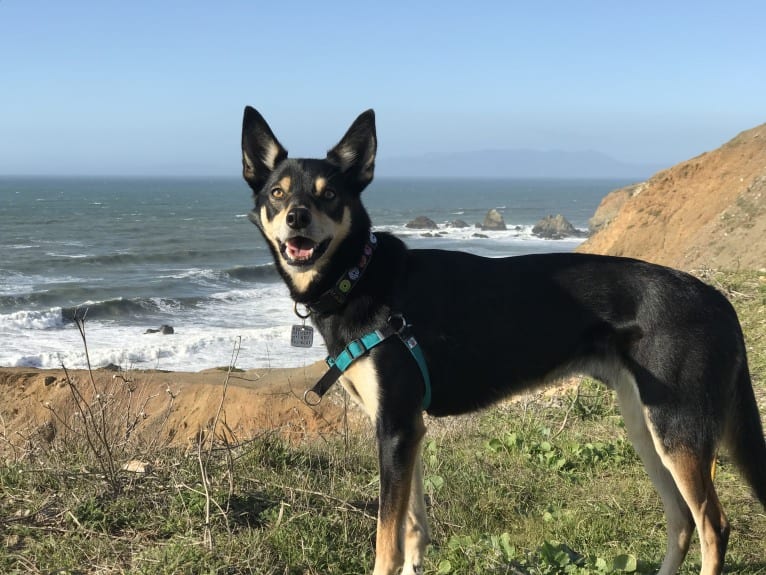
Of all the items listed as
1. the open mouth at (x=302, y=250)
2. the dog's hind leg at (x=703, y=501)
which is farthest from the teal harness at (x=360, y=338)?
the dog's hind leg at (x=703, y=501)

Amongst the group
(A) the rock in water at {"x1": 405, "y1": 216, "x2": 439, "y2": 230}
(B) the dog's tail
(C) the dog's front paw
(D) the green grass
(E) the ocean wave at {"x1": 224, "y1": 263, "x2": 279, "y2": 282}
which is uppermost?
(B) the dog's tail

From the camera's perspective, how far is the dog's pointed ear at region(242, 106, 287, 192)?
4.43 metres

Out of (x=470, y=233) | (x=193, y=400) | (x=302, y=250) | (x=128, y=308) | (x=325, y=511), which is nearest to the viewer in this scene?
(x=302, y=250)

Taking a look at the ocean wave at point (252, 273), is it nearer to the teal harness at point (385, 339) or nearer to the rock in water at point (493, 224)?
the rock in water at point (493, 224)

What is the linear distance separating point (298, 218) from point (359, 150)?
2.55 ft

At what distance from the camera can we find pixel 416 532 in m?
4.12

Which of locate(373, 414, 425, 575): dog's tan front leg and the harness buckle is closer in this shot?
locate(373, 414, 425, 575): dog's tan front leg

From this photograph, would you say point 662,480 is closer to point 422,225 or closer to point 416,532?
→ point 416,532

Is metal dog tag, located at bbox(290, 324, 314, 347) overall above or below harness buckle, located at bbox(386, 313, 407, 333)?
below

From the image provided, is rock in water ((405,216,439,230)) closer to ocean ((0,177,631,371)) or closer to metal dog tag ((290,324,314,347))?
ocean ((0,177,631,371))

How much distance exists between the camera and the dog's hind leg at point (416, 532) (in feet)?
13.4

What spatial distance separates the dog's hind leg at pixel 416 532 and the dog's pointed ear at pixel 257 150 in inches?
74.6


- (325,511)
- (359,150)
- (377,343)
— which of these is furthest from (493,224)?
(377,343)

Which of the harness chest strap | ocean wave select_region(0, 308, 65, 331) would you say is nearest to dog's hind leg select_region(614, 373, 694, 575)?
the harness chest strap
